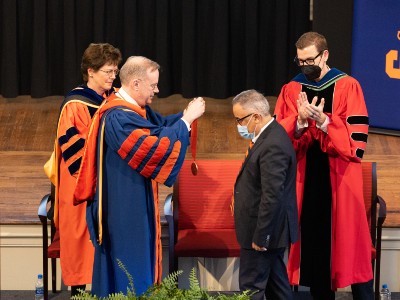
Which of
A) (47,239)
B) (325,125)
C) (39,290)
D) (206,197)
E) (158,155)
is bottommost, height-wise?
(39,290)

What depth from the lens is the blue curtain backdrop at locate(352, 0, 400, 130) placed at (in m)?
9.23

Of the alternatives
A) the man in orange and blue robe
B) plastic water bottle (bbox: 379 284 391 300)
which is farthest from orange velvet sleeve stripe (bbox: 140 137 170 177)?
plastic water bottle (bbox: 379 284 391 300)

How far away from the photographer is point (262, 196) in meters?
5.97

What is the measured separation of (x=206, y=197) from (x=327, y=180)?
91 centimetres

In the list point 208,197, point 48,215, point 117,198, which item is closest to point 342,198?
point 208,197

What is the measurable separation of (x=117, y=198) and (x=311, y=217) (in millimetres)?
1359

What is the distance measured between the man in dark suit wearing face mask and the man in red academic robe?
471 mm

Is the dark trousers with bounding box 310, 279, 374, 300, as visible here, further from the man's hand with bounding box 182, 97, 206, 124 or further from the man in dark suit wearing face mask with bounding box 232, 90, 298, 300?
the man's hand with bounding box 182, 97, 206, 124

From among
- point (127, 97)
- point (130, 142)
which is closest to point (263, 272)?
point (130, 142)

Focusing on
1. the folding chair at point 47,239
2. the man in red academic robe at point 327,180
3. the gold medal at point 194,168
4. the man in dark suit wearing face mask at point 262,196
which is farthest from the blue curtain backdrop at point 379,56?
the folding chair at point 47,239

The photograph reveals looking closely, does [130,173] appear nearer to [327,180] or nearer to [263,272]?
[263,272]

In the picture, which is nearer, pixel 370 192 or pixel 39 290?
pixel 370 192

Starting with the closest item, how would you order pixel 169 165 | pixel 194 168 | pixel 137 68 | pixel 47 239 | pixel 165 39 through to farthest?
pixel 137 68
pixel 169 165
pixel 194 168
pixel 47 239
pixel 165 39

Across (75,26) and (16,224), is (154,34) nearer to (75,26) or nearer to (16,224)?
(75,26)
